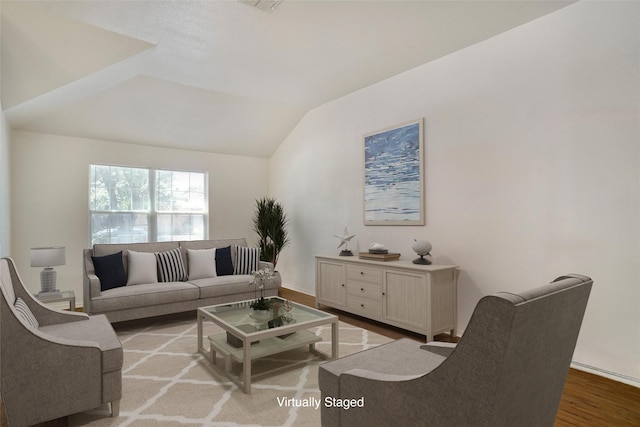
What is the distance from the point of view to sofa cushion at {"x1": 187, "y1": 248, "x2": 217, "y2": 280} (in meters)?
4.56

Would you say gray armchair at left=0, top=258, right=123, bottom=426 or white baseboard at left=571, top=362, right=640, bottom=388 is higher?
gray armchair at left=0, top=258, right=123, bottom=426

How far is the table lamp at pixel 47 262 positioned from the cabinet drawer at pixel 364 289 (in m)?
3.26

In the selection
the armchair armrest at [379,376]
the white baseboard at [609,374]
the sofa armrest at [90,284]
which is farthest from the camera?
the sofa armrest at [90,284]

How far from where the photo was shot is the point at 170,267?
14.5 feet

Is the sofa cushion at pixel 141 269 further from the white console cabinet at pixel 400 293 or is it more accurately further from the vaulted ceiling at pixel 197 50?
the white console cabinet at pixel 400 293

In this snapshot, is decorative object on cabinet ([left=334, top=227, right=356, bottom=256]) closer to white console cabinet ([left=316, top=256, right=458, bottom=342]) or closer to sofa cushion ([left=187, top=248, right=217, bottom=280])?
white console cabinet ([left=316, top=256, right=458, bottom=342])

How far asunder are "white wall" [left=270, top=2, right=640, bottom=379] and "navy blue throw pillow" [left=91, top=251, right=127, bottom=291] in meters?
3.10

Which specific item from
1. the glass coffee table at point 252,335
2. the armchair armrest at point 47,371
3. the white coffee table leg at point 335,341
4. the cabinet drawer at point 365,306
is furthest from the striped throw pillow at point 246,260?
the armchair armrest at point 47,371

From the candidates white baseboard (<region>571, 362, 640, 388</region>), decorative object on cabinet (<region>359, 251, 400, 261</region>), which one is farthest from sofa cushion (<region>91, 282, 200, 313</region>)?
white baseboard (<region>571, 362, 640, 388</region>)

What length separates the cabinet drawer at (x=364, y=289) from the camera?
3.95 metres

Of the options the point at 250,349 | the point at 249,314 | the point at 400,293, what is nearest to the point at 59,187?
the point at 249,314

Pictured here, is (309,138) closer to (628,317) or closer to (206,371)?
(206,371)

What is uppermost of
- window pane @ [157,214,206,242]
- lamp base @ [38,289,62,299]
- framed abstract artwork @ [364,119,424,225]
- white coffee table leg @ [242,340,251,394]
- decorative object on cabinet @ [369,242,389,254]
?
framed abstract artwork @ [364,119,424,225]

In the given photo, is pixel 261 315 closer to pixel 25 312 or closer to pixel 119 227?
pixel 25 312
